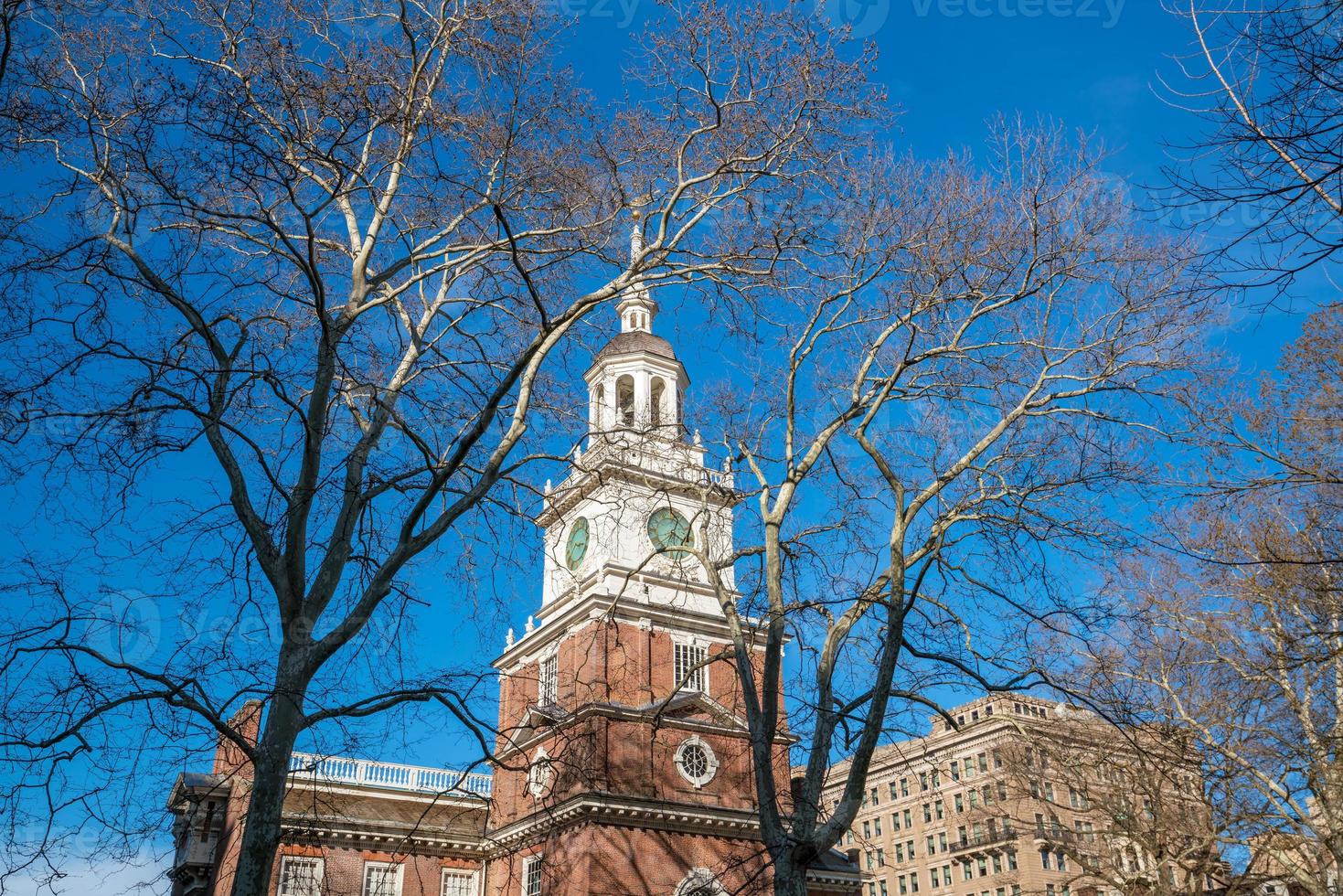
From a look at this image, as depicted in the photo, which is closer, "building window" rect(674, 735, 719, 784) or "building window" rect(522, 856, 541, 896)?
"building window" rect(674, 735, 719, 784)

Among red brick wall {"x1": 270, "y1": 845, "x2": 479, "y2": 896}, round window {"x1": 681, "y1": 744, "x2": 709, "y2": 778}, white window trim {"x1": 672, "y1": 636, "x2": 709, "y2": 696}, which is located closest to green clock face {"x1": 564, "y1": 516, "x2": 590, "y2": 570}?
white window trim {"x1": 672, "y1": 636, "x2": 709, "y2": 696}

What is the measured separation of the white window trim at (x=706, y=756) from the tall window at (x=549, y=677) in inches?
169

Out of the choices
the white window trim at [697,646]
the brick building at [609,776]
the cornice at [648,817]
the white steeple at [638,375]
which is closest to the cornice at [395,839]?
the brick building at [609,776]

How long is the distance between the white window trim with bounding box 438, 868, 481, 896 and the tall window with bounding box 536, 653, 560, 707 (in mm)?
7823

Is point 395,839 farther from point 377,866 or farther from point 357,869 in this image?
point 357,869

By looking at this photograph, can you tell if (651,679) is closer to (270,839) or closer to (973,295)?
(973,295)

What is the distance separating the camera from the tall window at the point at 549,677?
Result: 35.3 m

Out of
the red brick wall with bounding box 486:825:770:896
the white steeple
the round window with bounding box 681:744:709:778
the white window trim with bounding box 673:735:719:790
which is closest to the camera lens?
the red brick wall with bounding box 486:825:770:896

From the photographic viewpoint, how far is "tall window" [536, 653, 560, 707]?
3531 cm

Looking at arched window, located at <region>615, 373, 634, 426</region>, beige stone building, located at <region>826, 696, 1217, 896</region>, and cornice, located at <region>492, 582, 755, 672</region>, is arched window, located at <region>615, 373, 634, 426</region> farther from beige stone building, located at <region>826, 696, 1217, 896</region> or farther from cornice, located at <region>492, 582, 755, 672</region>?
beige stone building, located at <region>826, 696, 1217, 896</region>

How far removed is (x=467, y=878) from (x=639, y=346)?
19.8 metres

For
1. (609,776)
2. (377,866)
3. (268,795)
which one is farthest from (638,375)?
(268,795)

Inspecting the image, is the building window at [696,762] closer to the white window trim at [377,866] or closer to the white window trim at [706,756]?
the white window trim at [706,756]

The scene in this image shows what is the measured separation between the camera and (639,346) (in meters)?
39.8
